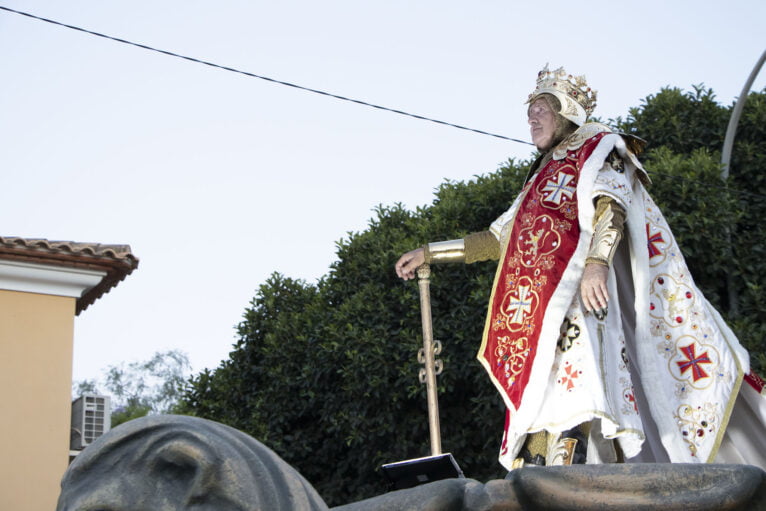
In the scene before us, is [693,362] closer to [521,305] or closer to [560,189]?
[521,305]

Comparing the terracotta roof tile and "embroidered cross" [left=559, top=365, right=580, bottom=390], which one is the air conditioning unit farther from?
"embroidered cross" [left=559, top=365, right=580, bottom=390]

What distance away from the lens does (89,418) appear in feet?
37.6

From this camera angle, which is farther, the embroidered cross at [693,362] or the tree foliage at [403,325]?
the tree foliage at [403,325]

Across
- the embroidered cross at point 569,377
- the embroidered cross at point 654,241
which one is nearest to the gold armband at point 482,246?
the embroidered cross at point 654,241

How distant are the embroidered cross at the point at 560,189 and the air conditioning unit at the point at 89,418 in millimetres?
7123

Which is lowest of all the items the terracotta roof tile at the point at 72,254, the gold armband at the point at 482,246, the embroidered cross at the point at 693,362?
the embroidered cross at the point at 693,362

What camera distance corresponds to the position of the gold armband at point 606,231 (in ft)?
15.7

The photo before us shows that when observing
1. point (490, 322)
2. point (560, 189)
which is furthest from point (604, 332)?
point (560, 189)

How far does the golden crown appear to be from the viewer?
212 inches

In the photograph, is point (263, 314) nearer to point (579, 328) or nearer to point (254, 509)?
point (579, 328)

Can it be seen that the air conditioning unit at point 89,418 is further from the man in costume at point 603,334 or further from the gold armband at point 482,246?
the man in costume at point 603,334

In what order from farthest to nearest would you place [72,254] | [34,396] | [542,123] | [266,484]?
1. [72,254]
2. [34,396]
3. [542,123]
4. [266,484]

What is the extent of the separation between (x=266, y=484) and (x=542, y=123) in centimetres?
414

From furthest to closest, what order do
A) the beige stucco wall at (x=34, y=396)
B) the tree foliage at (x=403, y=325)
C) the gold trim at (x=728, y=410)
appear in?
the tree foliage at (x=403, y=325)
the beige stucco wall at (x=34, y=396)
the gold trim at (x=728, y=410)
